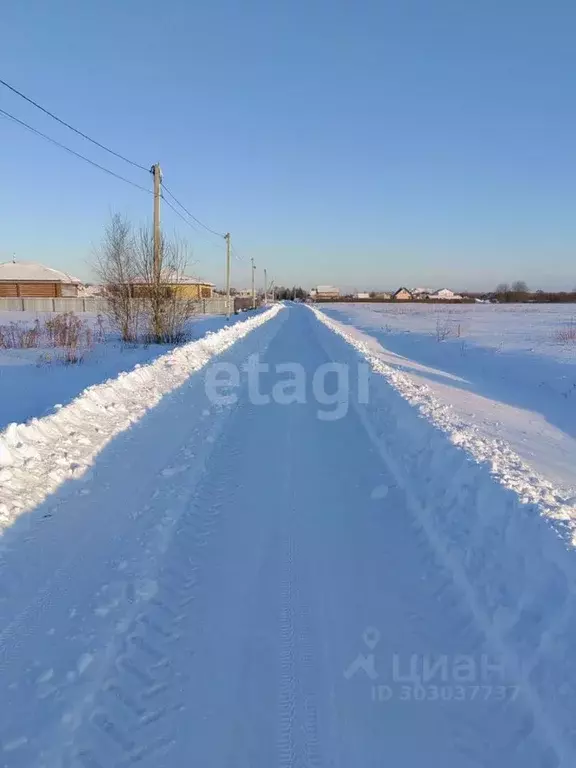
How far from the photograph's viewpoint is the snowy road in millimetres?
2439

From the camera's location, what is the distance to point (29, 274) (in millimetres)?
58031

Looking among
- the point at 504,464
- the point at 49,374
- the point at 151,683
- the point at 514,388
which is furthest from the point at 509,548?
the point at 49,374

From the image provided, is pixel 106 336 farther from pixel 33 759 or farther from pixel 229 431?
pixel 33 759

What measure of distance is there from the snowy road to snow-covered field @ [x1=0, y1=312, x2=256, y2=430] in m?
3.91

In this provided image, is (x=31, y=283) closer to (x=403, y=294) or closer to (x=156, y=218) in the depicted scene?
(x=156, y=218)

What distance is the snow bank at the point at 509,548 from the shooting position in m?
2.72

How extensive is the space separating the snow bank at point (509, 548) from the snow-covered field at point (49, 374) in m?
5.67

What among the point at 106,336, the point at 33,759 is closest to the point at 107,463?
the point at 33,759

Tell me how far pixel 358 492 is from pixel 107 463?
3.13 m

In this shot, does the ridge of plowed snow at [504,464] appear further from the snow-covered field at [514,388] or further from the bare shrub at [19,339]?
the bare shrub at [19,339]

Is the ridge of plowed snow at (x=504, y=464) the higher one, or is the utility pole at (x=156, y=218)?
the utility pole at (x=156, y=218)

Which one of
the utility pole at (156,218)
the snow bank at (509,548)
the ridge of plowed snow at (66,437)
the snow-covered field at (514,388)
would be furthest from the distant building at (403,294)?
the snow bank at (509,548)

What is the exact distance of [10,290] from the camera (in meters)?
57.9

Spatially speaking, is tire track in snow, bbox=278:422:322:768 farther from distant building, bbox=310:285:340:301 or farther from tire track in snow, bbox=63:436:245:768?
distant building, bbox=310:285:340:301
